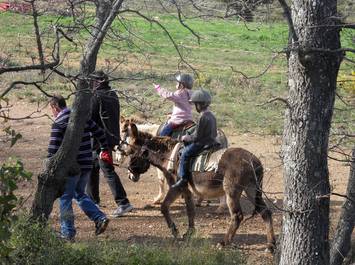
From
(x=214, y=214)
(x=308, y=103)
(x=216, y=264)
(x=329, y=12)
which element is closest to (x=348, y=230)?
(x=216, y=264)

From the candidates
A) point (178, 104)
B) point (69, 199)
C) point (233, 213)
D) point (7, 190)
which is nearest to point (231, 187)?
point (233, 213)

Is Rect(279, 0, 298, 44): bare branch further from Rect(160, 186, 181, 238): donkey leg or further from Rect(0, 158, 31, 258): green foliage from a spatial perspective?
Rect(160, 186, 181, 238): donkey leg

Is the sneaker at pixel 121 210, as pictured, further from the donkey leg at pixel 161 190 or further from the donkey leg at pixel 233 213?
the donkey leg at pixel 233 213

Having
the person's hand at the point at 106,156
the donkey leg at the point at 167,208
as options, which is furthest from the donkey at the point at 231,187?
the person's hand at the point at 106,156

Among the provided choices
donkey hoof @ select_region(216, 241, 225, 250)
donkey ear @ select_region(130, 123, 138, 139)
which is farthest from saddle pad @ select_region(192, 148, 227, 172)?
donkey ear @ select_region(130, 123, 138, 139)

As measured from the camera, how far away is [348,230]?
28.9ft

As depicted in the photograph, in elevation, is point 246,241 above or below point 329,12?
below

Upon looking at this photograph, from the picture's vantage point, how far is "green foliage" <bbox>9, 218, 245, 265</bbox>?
798 cm

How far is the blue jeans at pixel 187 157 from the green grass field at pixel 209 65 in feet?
3.21

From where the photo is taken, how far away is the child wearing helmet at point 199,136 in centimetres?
1083

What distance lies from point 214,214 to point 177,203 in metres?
0.87

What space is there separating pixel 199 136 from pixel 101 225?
1786 millimetres

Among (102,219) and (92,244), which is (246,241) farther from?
(92,244)

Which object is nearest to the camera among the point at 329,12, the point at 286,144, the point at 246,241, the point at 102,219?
the point at 329,12
